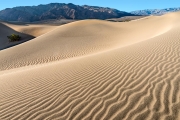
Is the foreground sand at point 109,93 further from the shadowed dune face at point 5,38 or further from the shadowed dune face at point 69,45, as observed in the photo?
the shadowed dune face at point 5,38

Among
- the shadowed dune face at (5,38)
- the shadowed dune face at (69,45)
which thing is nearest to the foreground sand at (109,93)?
the shadowed dune face at (69,45)

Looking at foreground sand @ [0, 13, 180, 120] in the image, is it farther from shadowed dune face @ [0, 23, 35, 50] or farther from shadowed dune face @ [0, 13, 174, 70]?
shadowed dune face @ [0, 23, 35, 50]

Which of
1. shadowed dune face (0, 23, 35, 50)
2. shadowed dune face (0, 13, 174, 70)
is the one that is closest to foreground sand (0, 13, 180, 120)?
shadowed dune face (0, 13, 174, 70)

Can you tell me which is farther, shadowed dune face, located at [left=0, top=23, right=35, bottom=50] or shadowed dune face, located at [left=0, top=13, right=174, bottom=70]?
shadowed dune face, located at [left=0, top=23, right=35, bottom=50]

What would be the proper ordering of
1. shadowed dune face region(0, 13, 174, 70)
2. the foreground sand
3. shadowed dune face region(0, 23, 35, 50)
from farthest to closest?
shadowed dune face region(0, 23, 35, 50), shadowed dune face region(0, 13, 174, 70), the foreground sand

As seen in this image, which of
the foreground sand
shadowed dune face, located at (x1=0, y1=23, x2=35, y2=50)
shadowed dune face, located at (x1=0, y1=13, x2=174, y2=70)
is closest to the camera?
the foreground sand

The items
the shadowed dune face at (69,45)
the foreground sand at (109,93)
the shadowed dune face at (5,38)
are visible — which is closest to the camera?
the foreground sand at (109,93)

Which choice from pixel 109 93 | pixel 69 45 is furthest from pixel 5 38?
pixel 109 93

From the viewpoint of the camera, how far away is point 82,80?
557 cm

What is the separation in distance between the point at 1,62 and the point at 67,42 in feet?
22.7

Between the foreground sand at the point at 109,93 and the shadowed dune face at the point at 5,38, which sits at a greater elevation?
the foreground sand at the point at 109,93

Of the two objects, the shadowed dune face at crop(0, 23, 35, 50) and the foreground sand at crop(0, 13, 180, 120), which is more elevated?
the foreground sand at crop(0, 13, 180, 120)

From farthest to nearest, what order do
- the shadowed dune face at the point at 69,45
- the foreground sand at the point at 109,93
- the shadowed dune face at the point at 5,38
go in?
the shadowed dune face at the point at 5,38 < the shadowed dune face at the point at 69,45 < the foreground sand at the point at 109,93

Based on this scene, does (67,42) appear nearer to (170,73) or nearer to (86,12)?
(170,73)
